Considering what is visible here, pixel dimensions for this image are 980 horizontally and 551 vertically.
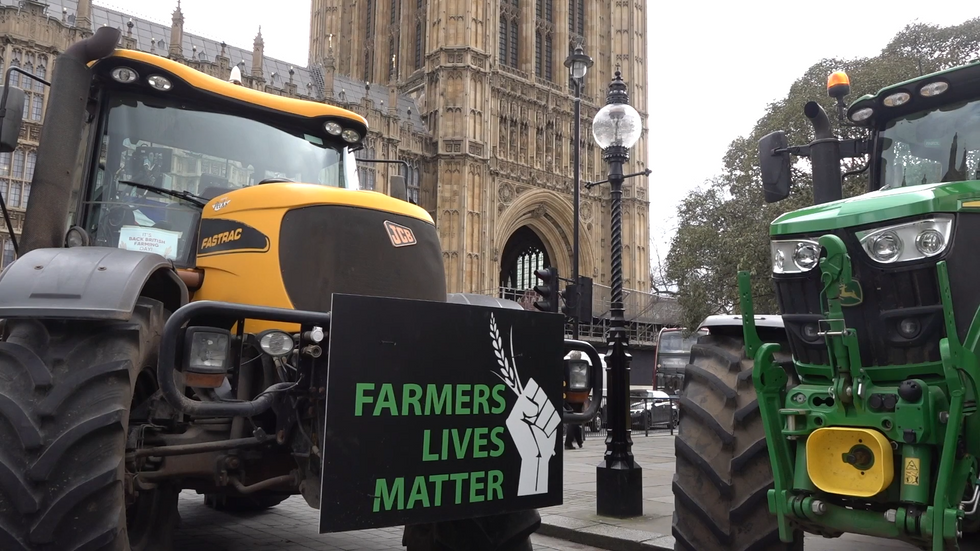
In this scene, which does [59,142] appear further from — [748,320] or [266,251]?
[748,320]

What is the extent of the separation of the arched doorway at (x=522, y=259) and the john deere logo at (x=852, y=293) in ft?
152

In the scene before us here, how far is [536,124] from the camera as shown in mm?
47312

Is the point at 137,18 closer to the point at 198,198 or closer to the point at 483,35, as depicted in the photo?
the point at 483,35

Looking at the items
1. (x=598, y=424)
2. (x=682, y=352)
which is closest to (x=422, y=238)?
(x=598, y=424)

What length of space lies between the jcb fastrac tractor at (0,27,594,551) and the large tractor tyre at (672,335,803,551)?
1137mm

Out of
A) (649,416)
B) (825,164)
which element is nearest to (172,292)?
(825,164)

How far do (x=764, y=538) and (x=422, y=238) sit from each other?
8.06 ft

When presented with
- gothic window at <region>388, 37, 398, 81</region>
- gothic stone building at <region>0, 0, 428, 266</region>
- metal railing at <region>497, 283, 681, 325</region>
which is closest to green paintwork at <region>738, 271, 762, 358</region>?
gothic stone building at <region>0, 0, 428, 266</region>

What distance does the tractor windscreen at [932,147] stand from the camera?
158 inches

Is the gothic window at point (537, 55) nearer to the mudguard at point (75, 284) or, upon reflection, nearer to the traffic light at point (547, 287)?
the traffic light at point (547, 287)

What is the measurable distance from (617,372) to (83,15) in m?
34.7

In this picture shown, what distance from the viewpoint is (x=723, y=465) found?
3.75 metres

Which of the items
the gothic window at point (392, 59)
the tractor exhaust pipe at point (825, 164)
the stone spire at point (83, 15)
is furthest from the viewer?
the gothic window at point (392, 59)

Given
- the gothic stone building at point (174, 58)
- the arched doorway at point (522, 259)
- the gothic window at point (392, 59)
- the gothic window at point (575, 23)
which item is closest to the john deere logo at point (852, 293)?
the gothic stone building at point (174, 58)
